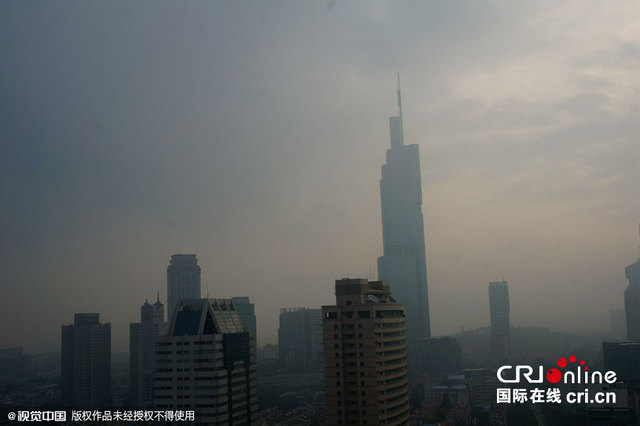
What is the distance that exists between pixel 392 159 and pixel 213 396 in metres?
137

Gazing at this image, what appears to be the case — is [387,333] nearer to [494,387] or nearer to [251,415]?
[251,415]

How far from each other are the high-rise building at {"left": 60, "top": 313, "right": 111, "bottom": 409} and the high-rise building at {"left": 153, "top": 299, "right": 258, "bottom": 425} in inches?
2256

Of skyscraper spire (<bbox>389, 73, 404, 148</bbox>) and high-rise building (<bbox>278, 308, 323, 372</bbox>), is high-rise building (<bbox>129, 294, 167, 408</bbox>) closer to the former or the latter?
high-rise building (<bbox>278, 308, 323, 372</bbox>)

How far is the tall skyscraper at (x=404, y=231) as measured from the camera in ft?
534

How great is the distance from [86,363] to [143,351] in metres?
12.0

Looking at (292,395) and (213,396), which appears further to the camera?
(292,395)

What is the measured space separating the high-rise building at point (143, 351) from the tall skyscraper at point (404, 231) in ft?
222

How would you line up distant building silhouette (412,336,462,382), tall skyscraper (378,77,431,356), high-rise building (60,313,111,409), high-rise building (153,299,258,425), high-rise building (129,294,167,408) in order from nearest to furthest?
1. high-rise building (153,299,258,425)
2. high-rise building (60,313,111,409)
3. high-rise building (129,294,167,408)
4. distant building silhouette (412,336,462,382)
5. tall skyscraper (378,77,431,356)

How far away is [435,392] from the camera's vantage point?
9019 cm

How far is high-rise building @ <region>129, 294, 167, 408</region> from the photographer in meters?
96.5

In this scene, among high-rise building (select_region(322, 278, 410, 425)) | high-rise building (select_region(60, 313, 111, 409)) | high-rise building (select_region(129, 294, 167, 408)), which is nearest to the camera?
high-rise building (select_region(322, 278, 410, 425))

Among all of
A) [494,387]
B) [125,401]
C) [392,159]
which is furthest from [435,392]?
[392,159]

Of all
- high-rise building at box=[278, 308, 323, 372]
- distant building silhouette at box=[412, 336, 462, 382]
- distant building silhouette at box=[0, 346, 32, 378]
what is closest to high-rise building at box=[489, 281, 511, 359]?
distant building silhouette at box=[412, 336, 462, 382]

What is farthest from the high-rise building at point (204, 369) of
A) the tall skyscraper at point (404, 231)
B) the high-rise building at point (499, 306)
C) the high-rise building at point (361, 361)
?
the high-rise building at point (499, 306)
